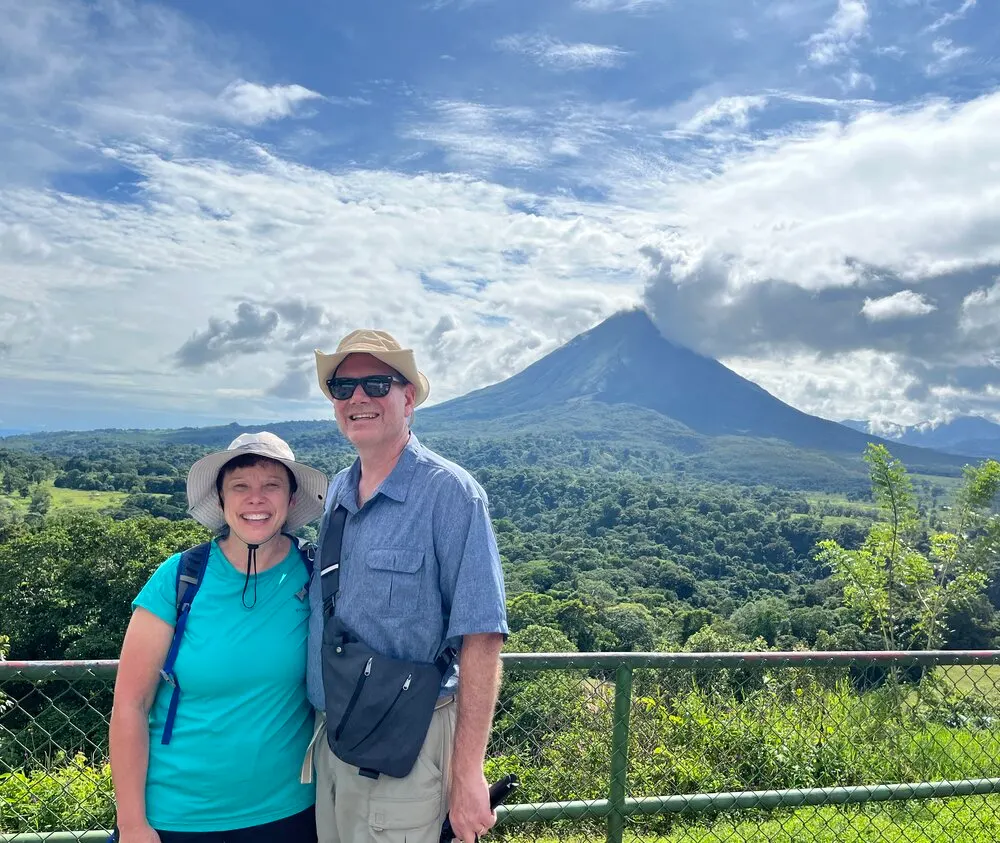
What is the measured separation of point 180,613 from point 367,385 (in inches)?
29.7

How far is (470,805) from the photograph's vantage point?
1.93 m

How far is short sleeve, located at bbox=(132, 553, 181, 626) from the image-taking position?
78.4 inches

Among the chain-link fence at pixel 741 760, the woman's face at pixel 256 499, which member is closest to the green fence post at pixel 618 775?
the chain-link fence at pixel 741 760

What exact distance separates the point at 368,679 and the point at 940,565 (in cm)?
1159

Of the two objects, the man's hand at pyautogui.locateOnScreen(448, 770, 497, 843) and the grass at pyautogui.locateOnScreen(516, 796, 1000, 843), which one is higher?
the man's hand at pyautogui.locateOnScreen(448, 770, 497, 843)

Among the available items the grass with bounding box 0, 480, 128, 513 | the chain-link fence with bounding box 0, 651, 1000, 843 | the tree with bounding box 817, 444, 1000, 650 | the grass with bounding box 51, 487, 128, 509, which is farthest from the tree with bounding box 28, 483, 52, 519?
the chain-link fence with bounding box 0, 651, 1000, 843

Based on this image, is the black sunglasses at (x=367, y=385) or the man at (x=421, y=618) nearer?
the man at (x=421, y=618)

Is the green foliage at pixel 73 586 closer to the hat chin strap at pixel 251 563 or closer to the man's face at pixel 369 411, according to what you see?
the hat chin strap at pixel 251 563

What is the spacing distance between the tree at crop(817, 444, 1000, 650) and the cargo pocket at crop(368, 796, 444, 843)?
10297 millimetres

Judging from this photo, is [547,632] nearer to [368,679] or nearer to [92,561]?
[92,561]

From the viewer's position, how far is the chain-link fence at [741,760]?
3.10 meters

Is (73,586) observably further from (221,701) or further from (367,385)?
(367,385)

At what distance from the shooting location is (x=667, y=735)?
4352 mm

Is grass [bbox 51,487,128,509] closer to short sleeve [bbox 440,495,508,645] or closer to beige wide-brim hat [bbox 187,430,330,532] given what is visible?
beige wide-brim hat [bbox 187,430,330,532]
